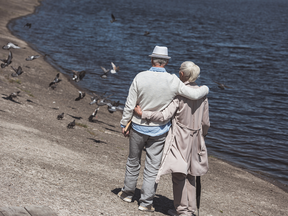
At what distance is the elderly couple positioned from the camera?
498cm

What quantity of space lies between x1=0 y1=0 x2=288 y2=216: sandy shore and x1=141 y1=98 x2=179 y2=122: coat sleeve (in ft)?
5.02

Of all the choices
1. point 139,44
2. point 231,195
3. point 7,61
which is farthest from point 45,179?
point 139,44

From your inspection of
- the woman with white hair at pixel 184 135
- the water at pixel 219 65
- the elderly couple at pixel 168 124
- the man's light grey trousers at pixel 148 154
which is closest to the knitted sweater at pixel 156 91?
the elderly couple at pixel 168 124

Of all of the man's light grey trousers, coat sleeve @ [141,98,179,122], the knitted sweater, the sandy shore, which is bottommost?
the sandy shore

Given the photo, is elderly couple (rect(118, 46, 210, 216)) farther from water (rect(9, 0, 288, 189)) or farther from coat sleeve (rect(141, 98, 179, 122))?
water (rect(9, 0, 288, 189))

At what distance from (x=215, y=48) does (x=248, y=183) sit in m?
27.5

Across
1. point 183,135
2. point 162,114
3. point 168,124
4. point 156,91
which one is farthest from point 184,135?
point 156,91

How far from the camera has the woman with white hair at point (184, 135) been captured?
5.04 meters

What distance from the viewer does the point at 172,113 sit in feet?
16.5

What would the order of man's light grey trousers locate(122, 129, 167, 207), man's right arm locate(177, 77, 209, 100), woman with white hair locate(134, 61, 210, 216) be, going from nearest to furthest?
man's right arm locate(177, 77, 209, 100) < woman with white hair locate(134, 61, 210, 216) < man's light grey trousers locate(122, 129, 167, 207)

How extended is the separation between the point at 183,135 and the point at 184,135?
0.05ft

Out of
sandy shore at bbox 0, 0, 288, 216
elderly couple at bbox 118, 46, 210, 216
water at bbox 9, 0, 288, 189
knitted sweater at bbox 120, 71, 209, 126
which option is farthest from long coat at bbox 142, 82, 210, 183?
water at bbox 9, 0, 288, 189

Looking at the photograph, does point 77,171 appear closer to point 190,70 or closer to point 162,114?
point 162,114

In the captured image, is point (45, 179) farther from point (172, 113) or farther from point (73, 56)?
point (73, 56)
